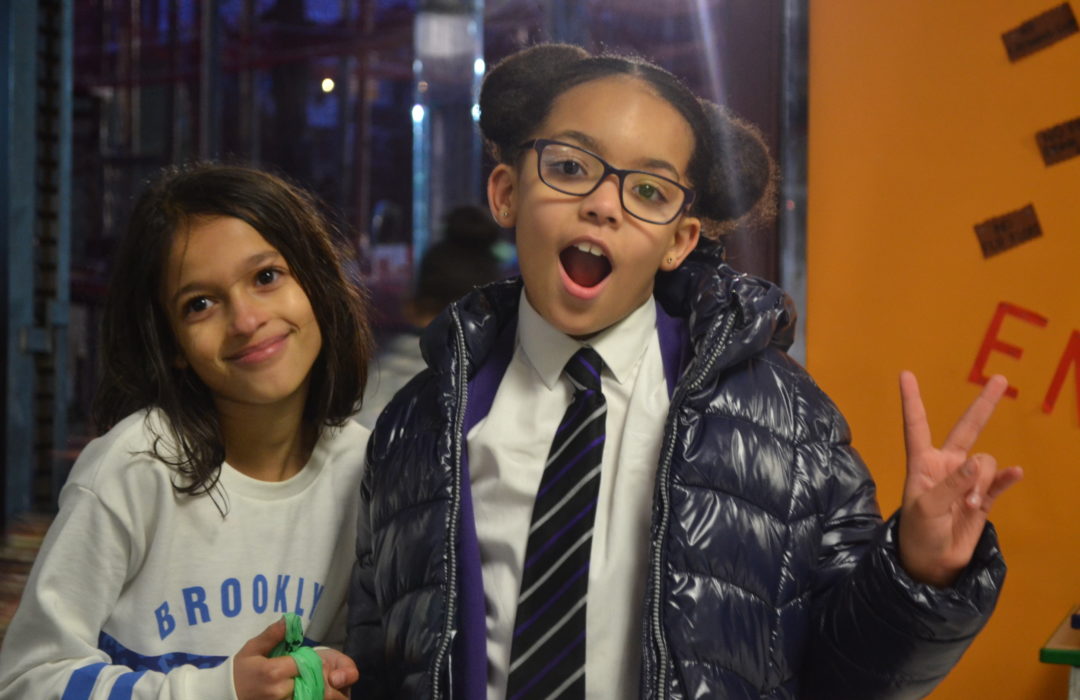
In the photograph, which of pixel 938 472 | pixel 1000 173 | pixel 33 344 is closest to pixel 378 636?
pixel 938 472

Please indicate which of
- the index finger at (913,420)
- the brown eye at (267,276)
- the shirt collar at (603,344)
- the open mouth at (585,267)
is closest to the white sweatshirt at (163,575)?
the brown eye at (267,276)

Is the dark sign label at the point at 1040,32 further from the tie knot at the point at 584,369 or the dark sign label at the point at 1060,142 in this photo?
the tie knot at the point at 584,369

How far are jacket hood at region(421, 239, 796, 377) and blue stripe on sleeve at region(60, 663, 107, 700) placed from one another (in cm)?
58

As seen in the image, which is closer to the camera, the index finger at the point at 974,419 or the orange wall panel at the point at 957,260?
the index finger at the point at 974,419

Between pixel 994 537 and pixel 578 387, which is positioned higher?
pixel 578 387

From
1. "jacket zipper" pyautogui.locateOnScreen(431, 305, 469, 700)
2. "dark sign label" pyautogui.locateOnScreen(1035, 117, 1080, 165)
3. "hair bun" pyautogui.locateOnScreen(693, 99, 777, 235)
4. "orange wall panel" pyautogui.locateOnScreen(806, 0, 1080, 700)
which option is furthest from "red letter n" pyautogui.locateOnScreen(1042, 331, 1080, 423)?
"jacket zipper" pyautogui.locateOnScreen(431, 305, 469, 700)

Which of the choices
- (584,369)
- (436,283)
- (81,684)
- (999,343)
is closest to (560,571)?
(584,369)

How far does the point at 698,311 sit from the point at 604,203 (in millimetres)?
Result: 197

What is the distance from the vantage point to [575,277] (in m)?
1.45

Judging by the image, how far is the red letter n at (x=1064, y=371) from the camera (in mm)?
2191

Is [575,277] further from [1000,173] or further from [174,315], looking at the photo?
[1000,173]

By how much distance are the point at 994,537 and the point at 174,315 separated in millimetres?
1128

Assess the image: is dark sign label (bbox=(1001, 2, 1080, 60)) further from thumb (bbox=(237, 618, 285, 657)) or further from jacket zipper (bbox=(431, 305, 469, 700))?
thumb (bbox=(237, 618, 285, 657))

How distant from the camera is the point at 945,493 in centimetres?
122
